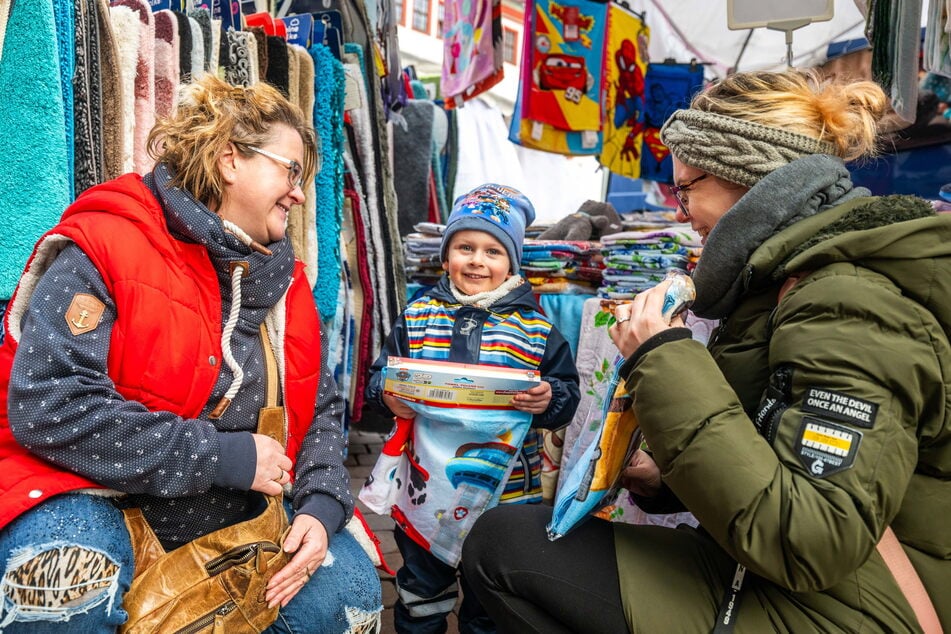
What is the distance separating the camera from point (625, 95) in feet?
16.1

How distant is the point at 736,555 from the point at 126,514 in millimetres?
1179

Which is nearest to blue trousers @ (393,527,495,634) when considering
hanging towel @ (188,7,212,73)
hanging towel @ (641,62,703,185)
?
hanging towel @ (188,7,212,73)

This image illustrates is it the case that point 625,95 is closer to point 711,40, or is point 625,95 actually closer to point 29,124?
point 711,40

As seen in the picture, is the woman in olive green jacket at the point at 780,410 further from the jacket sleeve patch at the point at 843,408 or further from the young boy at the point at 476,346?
the young boy at the point at 476,346

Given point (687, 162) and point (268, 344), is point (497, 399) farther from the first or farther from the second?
point (687, 162)

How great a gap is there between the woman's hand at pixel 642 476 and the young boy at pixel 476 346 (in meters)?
0.45

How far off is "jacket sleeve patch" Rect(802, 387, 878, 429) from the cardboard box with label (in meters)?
1.07

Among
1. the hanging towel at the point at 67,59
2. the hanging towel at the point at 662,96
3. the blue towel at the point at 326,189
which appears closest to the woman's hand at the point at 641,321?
the hanging towel at the point at 67,59

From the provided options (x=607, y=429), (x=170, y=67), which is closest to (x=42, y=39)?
(x=170, y=67)

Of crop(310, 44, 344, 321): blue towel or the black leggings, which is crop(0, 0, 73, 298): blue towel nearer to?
crop(310, 44, 344, 321): blue towel

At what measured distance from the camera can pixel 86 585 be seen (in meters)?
1.32

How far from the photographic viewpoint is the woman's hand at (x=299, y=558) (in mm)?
1597

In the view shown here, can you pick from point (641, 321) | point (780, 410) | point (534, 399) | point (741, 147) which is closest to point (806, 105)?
point (741, 147)

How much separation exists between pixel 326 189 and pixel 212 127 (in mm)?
1289
